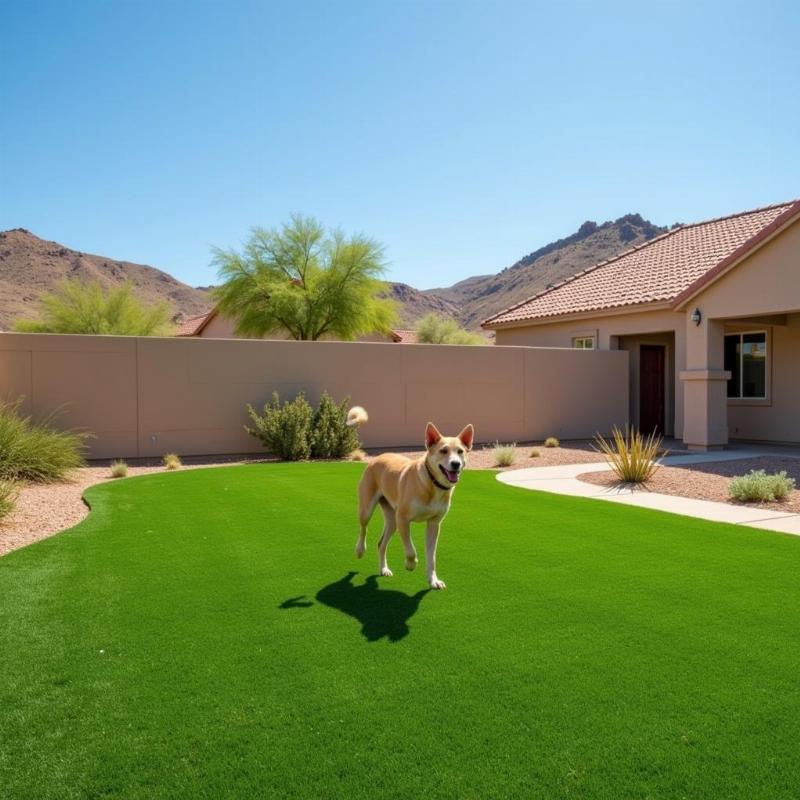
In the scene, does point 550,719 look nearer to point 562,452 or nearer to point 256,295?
point 562,452

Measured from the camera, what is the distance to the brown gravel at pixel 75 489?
852cm

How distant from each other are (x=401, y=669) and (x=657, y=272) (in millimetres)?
20268

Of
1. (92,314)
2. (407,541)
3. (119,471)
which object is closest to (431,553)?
(407,541)

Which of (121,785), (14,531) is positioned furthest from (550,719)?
(14,531)

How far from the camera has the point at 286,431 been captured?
52.3 feet

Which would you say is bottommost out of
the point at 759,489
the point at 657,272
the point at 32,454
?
the point at 759,489

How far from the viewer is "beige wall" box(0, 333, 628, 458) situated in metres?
15.3

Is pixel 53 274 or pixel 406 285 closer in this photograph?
pixel 53 274

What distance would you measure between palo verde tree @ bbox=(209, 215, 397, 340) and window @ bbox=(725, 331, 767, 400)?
16081 mm

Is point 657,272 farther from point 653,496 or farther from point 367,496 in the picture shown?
point 367,496

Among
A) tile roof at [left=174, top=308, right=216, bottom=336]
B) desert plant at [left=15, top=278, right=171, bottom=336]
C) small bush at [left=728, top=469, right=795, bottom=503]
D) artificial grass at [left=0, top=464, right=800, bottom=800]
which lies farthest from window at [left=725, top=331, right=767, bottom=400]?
desert plant at [left=15, top=278, right=171, bottom=336]

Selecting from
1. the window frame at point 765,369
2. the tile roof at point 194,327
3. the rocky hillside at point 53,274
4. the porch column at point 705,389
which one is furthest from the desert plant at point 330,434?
the rocky hillside at point 53,274

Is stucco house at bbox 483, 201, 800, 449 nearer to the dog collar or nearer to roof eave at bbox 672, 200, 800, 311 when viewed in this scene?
roof eave at bbox 672, 200, 800, 311

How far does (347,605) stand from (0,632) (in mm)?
2369
